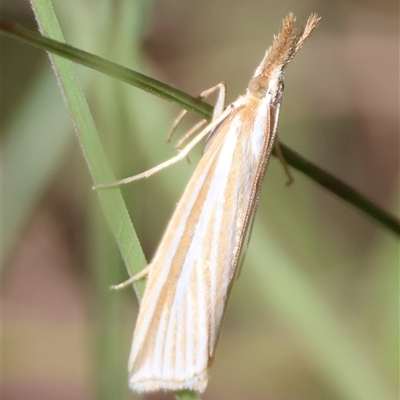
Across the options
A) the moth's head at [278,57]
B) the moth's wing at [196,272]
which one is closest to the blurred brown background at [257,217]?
the moth's wing at [196,272]

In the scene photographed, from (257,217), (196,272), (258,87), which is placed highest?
(257,217)

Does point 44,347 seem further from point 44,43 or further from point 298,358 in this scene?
point 44,43

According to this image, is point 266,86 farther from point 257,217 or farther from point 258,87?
point 257,217

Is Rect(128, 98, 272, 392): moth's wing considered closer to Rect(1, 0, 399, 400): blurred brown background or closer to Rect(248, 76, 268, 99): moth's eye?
Rect(248, 76, 268, 99): moth's eye

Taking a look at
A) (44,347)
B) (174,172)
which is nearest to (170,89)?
(174,172)

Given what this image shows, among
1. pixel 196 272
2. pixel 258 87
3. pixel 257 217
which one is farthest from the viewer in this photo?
pixel 257 217

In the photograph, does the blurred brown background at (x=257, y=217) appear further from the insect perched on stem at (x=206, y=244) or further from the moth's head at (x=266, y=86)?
the moth's head at (x=266, y=86)

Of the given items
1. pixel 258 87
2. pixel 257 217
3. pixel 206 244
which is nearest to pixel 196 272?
pixel 206 244
